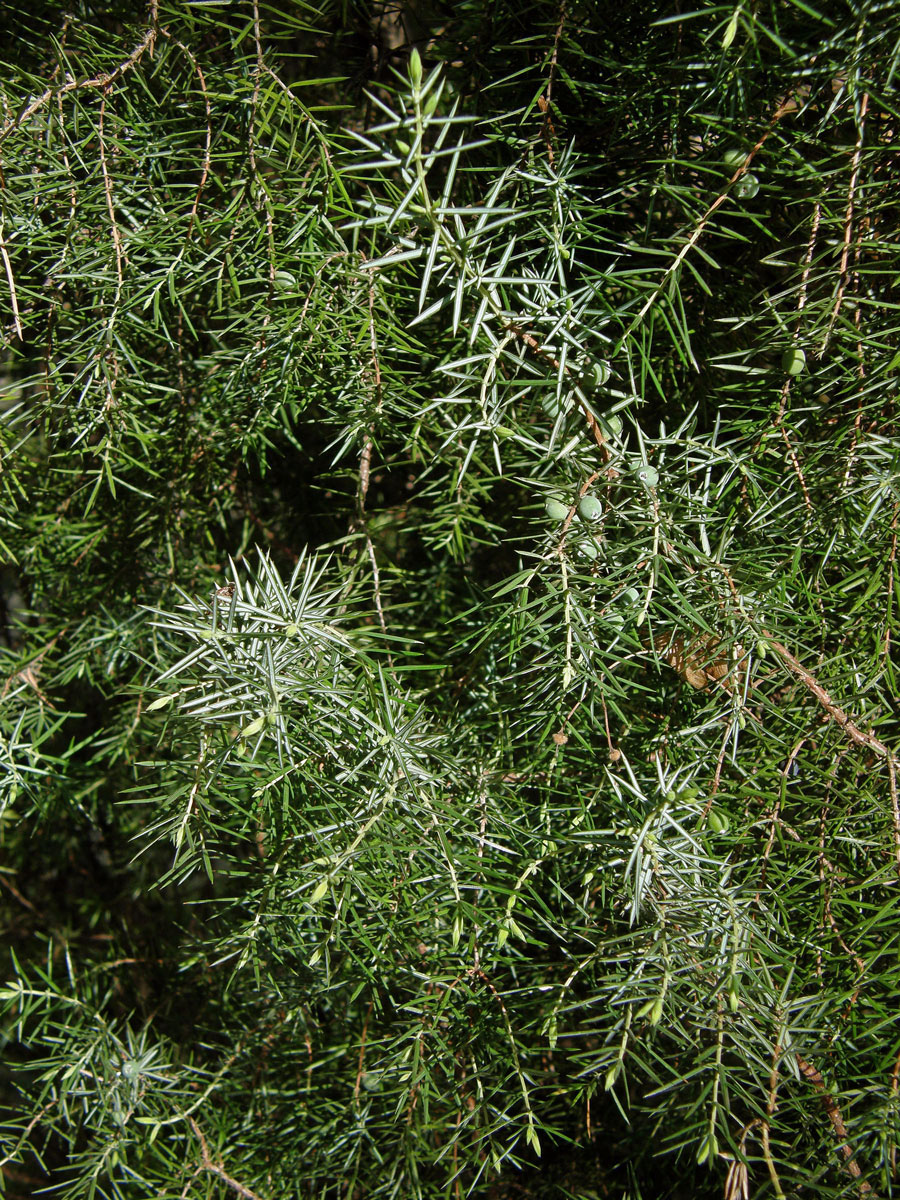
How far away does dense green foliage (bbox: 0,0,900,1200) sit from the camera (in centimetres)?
54

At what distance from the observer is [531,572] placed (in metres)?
0.55

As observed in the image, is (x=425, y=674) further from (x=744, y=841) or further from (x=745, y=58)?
(x=745, y=58)

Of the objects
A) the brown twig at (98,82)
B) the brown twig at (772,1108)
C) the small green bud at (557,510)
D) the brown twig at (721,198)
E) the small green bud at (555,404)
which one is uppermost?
the brown twig at (98,82)

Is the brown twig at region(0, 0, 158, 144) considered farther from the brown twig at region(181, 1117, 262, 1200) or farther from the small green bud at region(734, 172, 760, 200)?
the brown twig at region(181, 1117, 262, 1200)

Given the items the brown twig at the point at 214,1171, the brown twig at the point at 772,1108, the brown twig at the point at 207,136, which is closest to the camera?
the brown twig at the point at 772,1108

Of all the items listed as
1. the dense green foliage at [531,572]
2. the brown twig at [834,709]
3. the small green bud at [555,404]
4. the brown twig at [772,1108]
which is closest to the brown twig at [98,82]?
the dense green foliage at [531,572]

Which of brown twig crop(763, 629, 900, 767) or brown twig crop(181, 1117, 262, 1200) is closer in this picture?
brown twig crop(763, 629, 900, 767)

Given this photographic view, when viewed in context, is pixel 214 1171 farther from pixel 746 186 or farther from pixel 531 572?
pixel 746 186

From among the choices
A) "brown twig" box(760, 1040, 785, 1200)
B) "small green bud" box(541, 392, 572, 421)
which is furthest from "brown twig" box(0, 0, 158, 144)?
"brown twig" box(760, 1040, 785, 1200)

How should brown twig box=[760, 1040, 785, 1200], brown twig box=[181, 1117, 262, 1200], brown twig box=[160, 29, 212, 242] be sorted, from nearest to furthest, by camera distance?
brown twig box=[760, 1040, 785, 1200], brown twig box=[160, 29, 212, 242], brown twig box=[181, 1117, 262, 1200]

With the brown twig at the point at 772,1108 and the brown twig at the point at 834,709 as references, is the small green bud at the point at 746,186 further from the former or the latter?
the brown twig at the point at 772,1108

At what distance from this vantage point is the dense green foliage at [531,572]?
544 millimetres

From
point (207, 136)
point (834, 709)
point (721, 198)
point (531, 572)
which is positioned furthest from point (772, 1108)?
point (207, 136)

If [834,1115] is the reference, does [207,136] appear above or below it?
above
